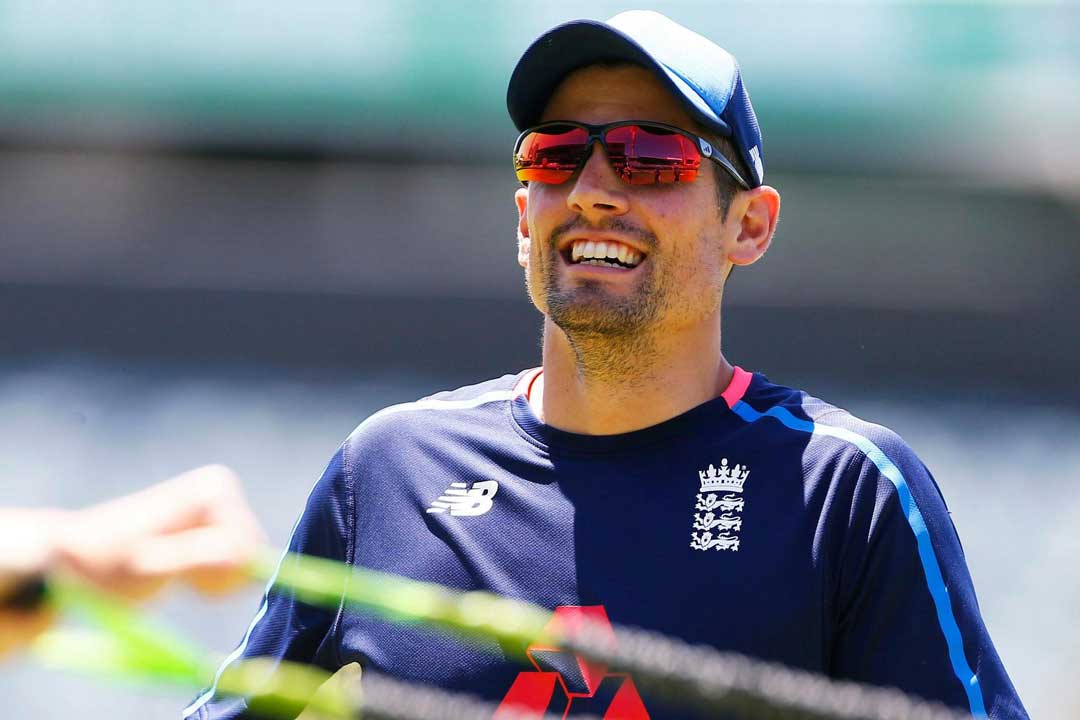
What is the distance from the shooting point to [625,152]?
2332 millimetres

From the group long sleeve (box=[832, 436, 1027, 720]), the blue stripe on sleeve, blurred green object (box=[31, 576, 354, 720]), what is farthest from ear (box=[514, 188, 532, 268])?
blurred green object (box=[31, 576, 354, 720])

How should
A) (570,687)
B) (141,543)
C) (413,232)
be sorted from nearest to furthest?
(141,543)
(570,687)
(413,232)

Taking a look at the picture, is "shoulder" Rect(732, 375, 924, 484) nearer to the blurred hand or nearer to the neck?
the neck

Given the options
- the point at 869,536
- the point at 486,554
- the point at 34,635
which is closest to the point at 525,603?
the point at 486,554

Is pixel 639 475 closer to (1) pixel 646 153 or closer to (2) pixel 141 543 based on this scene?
(1) pixel 646 153

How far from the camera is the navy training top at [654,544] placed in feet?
6.72

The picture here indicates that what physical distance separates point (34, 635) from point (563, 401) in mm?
1311

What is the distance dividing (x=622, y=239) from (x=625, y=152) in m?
0.13

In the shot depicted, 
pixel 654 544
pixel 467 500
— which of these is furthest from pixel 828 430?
pixel 467 500

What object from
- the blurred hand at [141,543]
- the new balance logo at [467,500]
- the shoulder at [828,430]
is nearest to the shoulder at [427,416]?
the new balance logo at [467,500]

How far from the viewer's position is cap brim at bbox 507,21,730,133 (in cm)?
232

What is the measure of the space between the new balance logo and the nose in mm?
433

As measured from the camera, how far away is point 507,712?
6.86ft

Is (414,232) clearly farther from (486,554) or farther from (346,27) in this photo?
(486,554)
